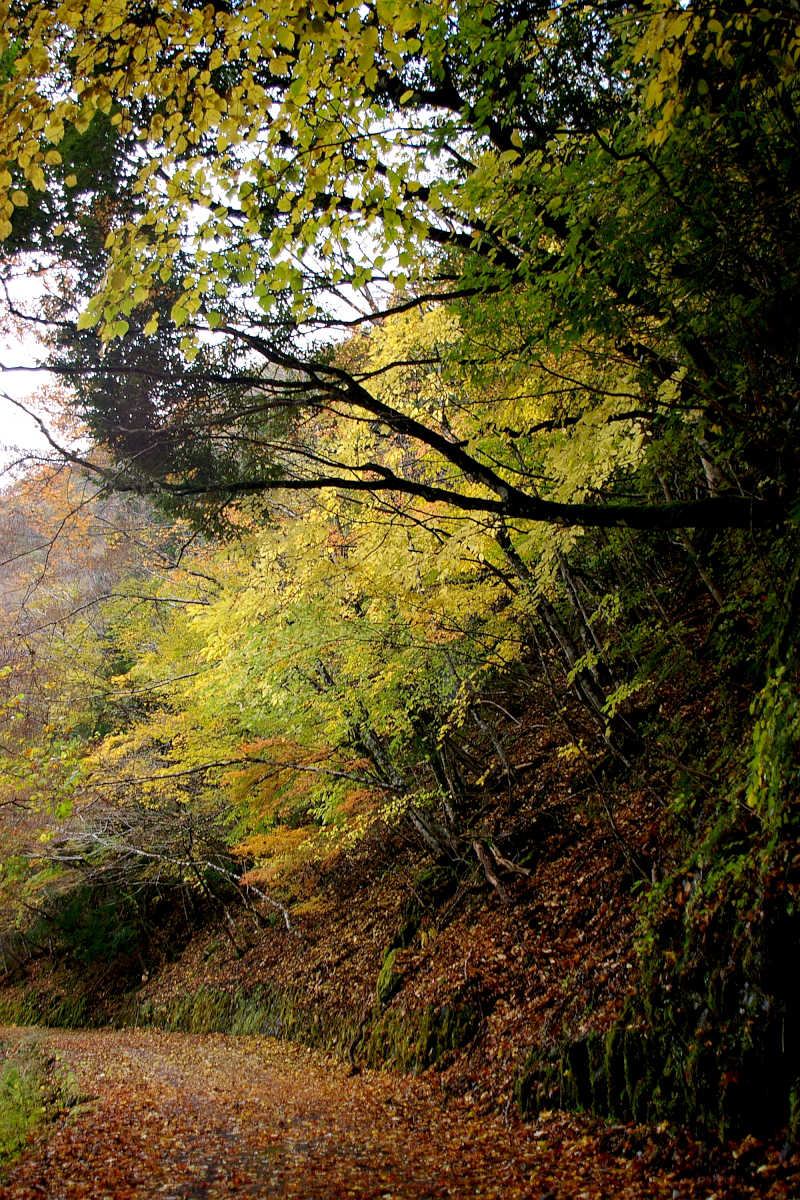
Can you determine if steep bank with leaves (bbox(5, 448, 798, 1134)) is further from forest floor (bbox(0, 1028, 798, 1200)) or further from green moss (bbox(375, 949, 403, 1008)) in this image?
forest floor (bbox(0, 1028, 798, 1200))

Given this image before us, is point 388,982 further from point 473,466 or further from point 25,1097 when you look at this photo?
point 473,466

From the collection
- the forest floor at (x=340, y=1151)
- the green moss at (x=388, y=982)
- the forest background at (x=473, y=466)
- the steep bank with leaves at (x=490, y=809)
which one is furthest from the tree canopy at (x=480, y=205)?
the green moss at (x=388, y=982)

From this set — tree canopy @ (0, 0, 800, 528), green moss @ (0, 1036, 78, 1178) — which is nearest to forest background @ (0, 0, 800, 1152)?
tree canopy @ (0, 0, 800, 528)

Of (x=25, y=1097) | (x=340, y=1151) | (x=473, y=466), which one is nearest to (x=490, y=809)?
(x=340, y=1151)

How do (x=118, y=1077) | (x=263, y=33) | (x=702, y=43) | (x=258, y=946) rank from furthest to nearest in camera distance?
1. (x=258, y=946)
2. (x=118, y=1077)
3. (x=702, y=43)
4. (x=263, y=33)

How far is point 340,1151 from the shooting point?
547 centimetres

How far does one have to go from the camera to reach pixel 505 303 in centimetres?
463

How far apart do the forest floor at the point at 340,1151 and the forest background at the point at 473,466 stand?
0.33 metres

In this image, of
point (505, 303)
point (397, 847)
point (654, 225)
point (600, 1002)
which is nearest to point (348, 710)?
point (397, 847)

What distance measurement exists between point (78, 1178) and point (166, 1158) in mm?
750

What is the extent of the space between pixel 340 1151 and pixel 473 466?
579 cm

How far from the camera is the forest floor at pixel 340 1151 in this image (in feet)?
13.4

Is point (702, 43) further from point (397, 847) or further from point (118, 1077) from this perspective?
point (118, 1077)

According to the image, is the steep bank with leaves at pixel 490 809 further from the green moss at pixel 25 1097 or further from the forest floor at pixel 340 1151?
the green moss at pixel 25 1097
